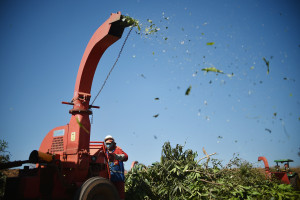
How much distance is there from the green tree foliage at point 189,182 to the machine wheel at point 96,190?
5.77 feet

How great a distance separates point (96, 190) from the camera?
164 inches

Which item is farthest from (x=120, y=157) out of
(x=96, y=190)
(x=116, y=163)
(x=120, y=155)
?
(x=96, y=190)

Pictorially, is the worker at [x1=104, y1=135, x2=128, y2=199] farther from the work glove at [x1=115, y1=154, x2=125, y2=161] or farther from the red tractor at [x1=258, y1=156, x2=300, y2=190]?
the red tractor at [x1=258, y1=156, x2=300, y2=190]

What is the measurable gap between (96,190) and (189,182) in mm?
2652

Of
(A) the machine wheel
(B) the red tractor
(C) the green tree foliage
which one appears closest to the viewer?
(A) the machine wheel

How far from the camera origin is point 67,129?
498cm

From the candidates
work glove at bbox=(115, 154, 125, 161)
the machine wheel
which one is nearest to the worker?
work glove at bbox=(115, 154, 125, 161)

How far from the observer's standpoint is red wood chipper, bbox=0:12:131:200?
4.03 metres

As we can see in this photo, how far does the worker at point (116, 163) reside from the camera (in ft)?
18.7

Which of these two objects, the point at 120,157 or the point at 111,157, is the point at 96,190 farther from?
the point at 120,157

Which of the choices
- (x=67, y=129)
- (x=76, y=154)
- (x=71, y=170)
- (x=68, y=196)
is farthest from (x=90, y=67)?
(x=68, y=196)

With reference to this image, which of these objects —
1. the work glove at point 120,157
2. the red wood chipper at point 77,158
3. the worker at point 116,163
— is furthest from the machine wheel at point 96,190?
the work glove at point 120,157

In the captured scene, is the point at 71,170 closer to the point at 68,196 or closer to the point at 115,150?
the point at 68,196

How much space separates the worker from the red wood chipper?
508 millimetres
